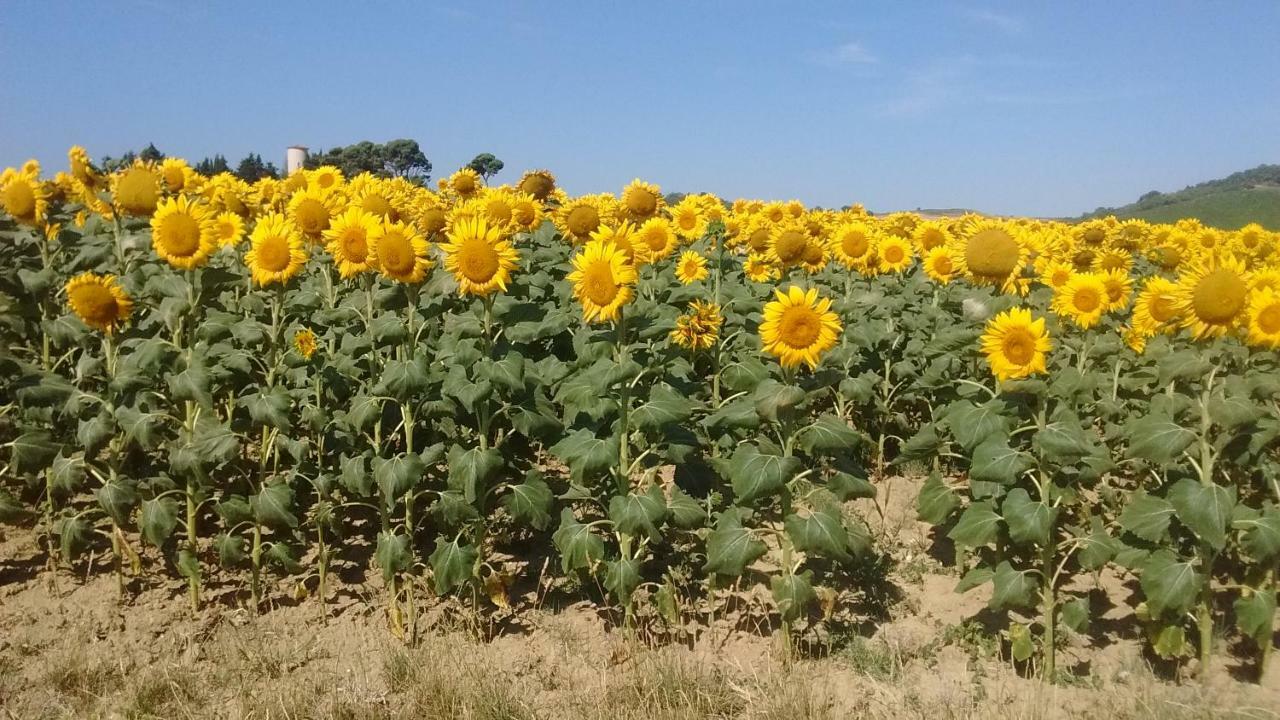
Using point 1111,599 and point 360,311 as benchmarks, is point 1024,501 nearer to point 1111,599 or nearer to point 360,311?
point 1111,599

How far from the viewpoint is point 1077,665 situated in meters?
4.11

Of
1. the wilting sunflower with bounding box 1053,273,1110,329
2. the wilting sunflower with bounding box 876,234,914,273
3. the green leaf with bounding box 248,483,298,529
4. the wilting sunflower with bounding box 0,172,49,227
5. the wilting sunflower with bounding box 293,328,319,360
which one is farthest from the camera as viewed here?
the wilting sunflower with bounding box 876,234,914,273

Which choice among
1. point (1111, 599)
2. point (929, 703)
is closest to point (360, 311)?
point (929, 703)

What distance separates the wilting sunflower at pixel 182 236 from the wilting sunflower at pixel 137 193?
0.50 metres

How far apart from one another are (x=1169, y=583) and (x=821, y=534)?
5.03ft

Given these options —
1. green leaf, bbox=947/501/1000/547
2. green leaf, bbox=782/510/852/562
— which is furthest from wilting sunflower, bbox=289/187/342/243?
green leaf, bbox=947/501/1000/547

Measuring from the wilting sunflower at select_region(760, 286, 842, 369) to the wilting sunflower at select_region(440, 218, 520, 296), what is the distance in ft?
4.23

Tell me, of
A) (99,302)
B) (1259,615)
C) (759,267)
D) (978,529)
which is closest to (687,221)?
(759,267)

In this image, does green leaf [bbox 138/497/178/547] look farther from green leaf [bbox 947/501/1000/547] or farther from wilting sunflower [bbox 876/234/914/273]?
wilting sunflower [bbox 876/234/914/273]

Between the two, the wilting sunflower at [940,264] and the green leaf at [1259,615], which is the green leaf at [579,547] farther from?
the wilting sunflower at [940,264]

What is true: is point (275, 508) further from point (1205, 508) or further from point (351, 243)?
point (1205, 508)

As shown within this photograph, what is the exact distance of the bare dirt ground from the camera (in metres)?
3.61

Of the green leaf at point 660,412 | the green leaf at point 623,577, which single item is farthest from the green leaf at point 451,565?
the green leaf at point 660,412

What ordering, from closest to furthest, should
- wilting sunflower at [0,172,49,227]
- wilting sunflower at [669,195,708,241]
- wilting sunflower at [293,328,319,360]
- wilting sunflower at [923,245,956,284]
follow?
1. wilting sunflower at [293,328,319,360]
2. wilting sunflower at [0,172,49,227]
3. wilting sunflower at [923,245,956,284]
4. wilting sunflower at [669,195,708,241]
